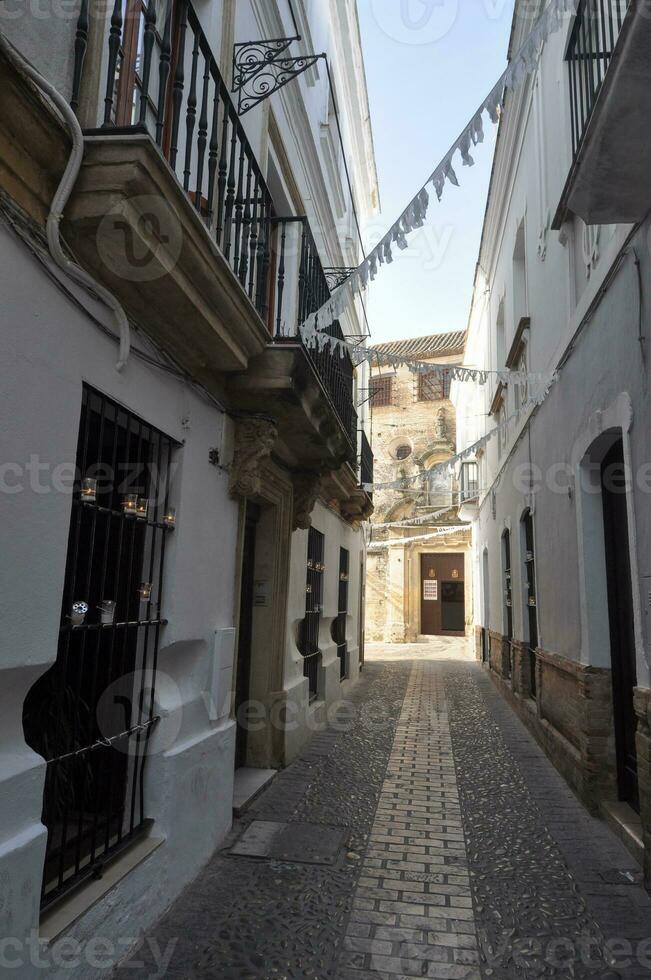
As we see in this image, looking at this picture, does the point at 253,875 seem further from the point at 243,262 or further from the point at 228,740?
the point at 243,262

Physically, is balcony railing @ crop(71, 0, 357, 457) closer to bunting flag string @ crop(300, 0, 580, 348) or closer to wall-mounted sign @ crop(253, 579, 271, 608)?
bunting flag string @ crop(300, 0, 580, 348)

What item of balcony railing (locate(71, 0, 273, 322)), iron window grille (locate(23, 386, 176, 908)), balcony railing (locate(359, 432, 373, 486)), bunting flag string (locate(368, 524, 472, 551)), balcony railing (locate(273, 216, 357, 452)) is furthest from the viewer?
bunting flag string (locate(368, 524, 472, 551))

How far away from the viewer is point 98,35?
296 cm

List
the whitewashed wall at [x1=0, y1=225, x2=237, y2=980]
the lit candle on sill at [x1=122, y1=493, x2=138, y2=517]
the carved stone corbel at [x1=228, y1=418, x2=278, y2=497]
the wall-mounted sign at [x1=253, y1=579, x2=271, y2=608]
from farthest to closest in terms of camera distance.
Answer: the wall-mounted sign at [x1=253, y1=579, x2=271, y2=608] < the carved stone corbel at [x1=228, y1=418, x2=278, y2=497] < the lit candle on sill at [x1=122, y1=493, x2=138, y2=517] < the whitewashed wall at [x1=0, y1=225, x2=237, y2=980]

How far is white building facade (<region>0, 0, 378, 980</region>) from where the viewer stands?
250cm

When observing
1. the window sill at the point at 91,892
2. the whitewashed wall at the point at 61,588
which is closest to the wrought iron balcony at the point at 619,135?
the whitewashed wall at the point at 61,588

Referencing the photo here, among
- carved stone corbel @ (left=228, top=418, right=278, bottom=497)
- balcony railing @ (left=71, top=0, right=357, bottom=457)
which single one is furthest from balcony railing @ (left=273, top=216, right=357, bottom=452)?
carved stone corbel @ (left=228, top=418, right=278, bottom=497)

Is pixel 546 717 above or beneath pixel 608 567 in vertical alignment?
beneath

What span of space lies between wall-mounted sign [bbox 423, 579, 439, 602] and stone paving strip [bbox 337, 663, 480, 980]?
18.8 metres

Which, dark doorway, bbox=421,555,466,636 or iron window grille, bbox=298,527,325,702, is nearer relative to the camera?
iron window grille, bbox=298,527,325,702

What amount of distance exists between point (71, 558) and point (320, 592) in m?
5.95

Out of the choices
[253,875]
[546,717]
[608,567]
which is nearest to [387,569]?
[546,717]

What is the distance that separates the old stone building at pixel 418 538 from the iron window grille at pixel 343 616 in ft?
35.6

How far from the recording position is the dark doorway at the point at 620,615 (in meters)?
5.00
